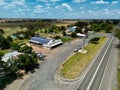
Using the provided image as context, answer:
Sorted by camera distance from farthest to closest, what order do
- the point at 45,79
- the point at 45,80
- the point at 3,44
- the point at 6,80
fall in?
the point at 3,44 < the point at 45,79 < the point at 45,80 < the point at 6,80

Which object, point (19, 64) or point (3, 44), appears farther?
point (3, 44)

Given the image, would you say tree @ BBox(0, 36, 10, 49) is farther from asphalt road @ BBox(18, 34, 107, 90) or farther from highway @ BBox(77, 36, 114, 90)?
highway @ BBox(77, 36, 114, 90)

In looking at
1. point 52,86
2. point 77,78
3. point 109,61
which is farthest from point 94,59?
point 52,86

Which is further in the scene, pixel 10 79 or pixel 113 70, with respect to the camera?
pixel 113 70

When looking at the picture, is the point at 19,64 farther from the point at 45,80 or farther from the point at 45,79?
the point at 45,80

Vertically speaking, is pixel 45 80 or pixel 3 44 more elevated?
pixel 3 44

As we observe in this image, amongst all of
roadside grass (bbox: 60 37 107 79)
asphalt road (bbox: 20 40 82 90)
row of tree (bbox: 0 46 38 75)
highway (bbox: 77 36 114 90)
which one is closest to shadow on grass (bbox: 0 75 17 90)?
row of tree (bbox: 0 46 38 75)

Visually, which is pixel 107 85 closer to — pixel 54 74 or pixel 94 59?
pixel 54 74

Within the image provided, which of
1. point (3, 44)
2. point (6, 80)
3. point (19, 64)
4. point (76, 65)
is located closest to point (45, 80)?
point (19, 64)
